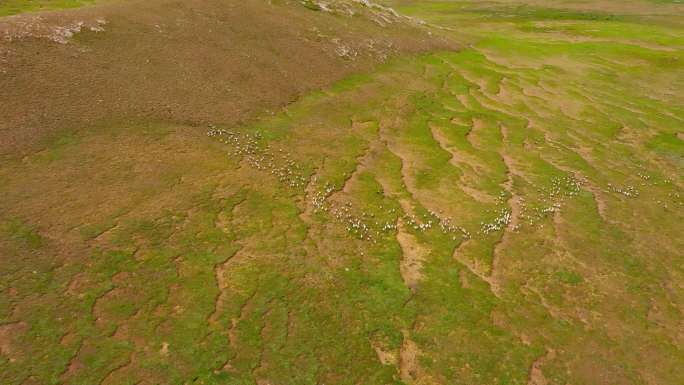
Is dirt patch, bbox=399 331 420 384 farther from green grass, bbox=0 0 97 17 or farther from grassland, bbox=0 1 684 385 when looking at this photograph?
green grass, bbox=0 0 97 17

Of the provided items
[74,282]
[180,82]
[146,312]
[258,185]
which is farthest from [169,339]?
[180,82]

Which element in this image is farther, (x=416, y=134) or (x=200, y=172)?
(x=416, y=134)

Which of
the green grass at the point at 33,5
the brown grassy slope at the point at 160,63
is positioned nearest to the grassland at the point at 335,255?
the brown grassy slope at the point at 160,63

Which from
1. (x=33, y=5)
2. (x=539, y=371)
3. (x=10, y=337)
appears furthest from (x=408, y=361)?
(x=33, y=5)

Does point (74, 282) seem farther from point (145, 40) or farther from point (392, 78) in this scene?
point (392, 78)

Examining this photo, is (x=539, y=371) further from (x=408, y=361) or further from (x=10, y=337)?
(x=10, y=337)

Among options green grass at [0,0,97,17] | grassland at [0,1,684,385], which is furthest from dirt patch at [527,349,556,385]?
green grass at [0,0,97,17]
